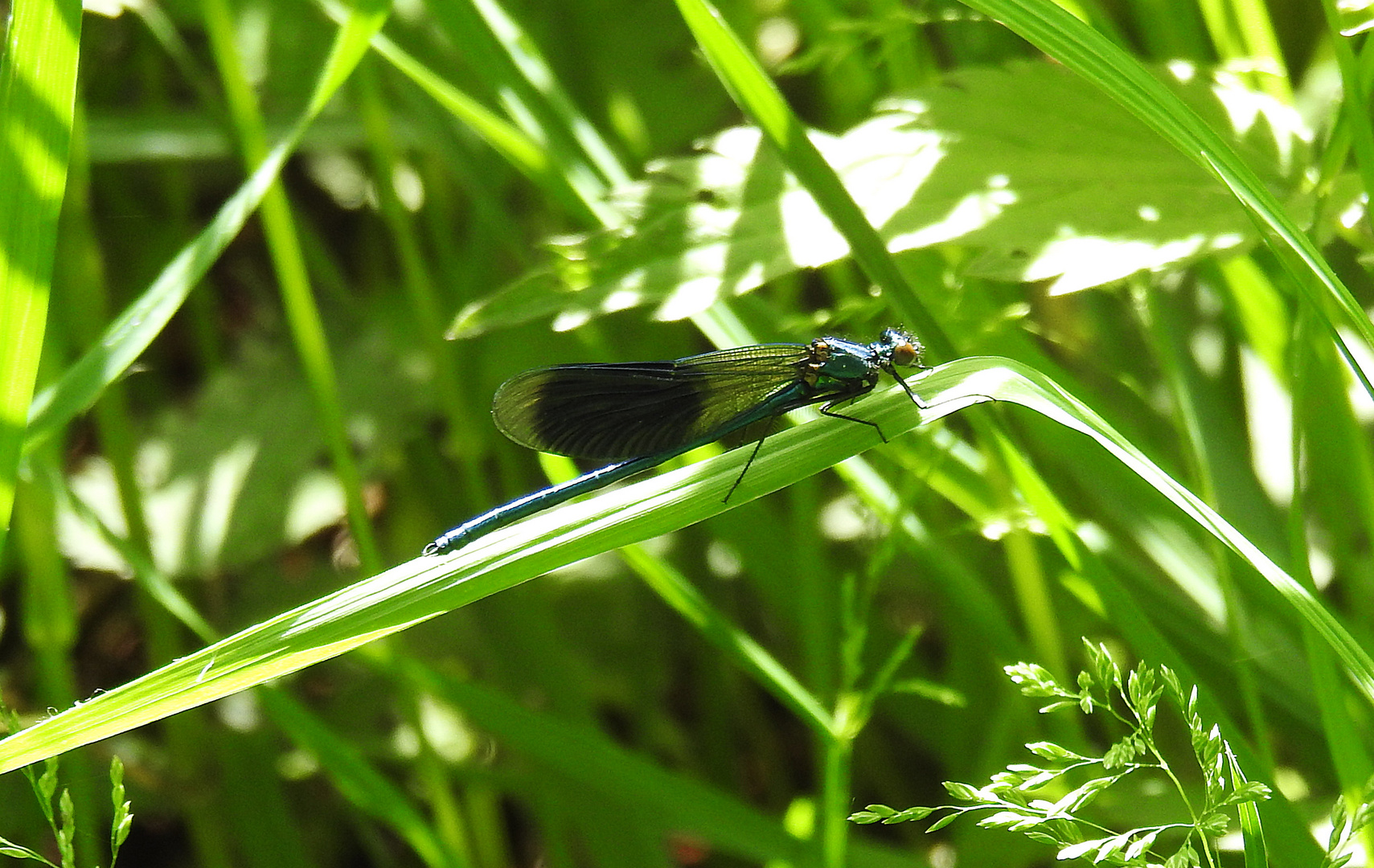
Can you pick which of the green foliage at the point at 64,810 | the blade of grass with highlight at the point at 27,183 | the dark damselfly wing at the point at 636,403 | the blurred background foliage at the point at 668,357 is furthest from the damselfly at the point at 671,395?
the green foliage at the point at 64,810

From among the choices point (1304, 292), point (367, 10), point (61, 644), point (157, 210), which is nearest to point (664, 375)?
point (367, 10)

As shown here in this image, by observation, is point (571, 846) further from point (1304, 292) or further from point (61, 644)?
point (1304, 292)

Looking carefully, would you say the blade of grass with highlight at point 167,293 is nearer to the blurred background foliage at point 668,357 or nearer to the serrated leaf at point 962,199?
the blurred background foliage at point 668,357

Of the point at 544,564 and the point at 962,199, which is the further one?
the point at 962,199

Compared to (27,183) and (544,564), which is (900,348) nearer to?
(544,564)

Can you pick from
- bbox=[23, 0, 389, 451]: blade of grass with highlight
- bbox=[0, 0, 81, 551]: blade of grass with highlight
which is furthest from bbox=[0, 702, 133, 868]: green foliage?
bbox=[23, 0, 389, 451]: blade of grass with highlight

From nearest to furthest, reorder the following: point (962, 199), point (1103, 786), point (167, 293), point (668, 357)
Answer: point (1103, 786) → point (962, 199) → point (167, 293) → point (668, 357)

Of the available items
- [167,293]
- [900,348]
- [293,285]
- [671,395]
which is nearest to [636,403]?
[671,395]
